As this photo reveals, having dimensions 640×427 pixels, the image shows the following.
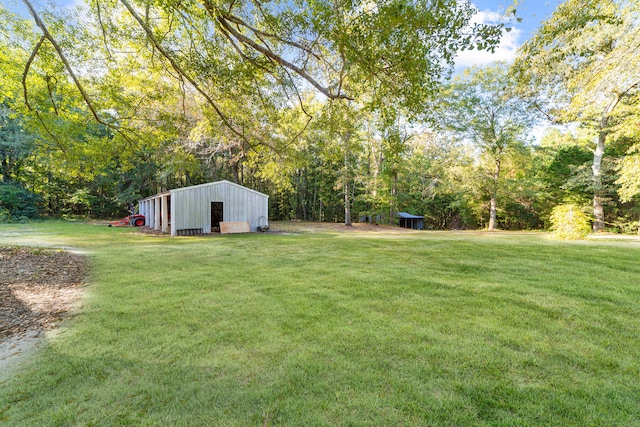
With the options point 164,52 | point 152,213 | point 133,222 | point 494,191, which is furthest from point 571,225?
point 133,222

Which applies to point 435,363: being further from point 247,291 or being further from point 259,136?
point 259,136

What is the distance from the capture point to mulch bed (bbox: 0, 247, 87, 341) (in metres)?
3.29

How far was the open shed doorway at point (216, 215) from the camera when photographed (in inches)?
585

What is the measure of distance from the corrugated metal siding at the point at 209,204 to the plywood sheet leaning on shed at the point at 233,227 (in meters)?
0.44

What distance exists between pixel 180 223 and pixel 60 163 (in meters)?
5.66

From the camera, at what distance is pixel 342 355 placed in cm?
238

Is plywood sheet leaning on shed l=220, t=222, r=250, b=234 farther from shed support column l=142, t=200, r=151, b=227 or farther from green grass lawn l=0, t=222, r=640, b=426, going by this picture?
green grass lawn l=0, t=222, r=640, b=426

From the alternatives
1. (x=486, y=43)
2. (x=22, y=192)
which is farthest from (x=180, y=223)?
(x=22, y=192)

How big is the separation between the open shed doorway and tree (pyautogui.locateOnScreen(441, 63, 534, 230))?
16866 millimetres

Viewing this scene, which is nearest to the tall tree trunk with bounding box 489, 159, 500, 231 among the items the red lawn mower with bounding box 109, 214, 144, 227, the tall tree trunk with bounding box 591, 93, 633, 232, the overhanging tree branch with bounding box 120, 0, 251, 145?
the tall tree trunk with bounding box 591, 93, 633, 232

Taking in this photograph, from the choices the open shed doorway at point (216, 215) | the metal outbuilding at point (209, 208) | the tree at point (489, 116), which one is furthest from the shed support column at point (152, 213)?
the tree at point (489, 116)

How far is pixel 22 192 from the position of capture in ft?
68.3

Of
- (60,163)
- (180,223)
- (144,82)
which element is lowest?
(180,223)

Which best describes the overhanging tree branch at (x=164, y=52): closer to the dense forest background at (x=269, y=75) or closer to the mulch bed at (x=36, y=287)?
the dense forest background at (x=269, y=75)
